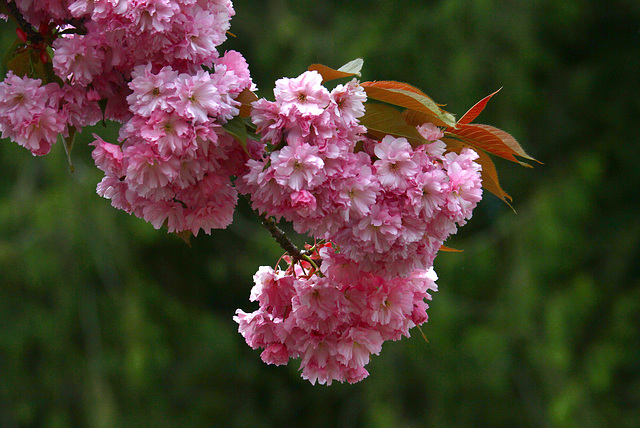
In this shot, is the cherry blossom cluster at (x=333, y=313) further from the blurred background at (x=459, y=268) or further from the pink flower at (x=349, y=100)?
the blurred background at (x=459, y=268)

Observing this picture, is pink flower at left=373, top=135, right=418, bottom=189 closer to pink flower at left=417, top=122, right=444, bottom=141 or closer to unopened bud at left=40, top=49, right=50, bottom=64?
pink flower at left=417, top=122, right=444, bottom=141

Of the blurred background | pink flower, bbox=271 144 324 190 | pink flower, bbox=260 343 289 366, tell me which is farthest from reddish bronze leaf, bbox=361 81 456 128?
the blurred background

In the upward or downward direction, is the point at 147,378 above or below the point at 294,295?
below

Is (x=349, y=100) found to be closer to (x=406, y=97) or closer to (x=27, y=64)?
(x=406, y=97)

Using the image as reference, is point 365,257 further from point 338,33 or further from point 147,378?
point 338,33

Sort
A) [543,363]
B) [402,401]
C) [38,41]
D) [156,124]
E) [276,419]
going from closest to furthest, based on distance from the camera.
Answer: [156,124] → [38,41] → [543,363] → [402,401] → [276,419]

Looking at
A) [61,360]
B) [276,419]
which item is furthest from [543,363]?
[61,360]

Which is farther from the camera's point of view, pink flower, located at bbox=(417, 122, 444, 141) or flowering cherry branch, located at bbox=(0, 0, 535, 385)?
pink flower, located at bbox=(417, 122, 444, 141)
